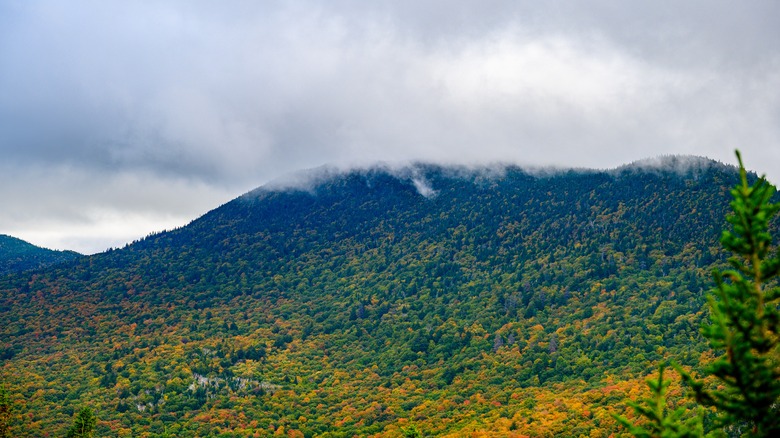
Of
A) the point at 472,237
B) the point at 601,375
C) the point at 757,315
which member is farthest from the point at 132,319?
the point at 757,315

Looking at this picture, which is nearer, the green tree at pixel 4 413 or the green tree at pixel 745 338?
the green tree at pixel 745 338

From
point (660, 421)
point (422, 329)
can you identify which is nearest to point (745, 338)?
point (660, 421)

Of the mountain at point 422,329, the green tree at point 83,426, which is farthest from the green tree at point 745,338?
the mountain at point 422,329

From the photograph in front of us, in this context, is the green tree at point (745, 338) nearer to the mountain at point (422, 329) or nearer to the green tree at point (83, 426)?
the green tree at point (83, 426)

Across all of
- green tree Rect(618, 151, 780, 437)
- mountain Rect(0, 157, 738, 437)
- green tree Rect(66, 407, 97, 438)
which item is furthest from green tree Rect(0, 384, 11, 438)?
green tree Rect(618, 151, 780, 437)

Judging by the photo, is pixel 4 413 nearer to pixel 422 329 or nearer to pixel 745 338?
pixel 745 338

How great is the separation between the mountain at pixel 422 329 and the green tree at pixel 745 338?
75.0m

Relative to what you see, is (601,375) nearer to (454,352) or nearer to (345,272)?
(454,352)

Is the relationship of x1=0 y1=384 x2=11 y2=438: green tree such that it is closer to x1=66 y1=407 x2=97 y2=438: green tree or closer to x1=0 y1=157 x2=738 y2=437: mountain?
x1=66 y1=407 x2=97 y2=438: green tree

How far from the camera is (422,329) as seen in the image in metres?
158

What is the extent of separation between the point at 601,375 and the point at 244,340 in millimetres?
88661

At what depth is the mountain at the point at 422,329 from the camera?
121375 millimetres

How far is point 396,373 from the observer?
14462cm

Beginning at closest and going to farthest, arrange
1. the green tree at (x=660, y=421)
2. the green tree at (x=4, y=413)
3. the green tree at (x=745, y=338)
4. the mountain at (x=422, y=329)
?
the green tree at (x=745, y=338) < the green tree at (x=660, y=421) < the green tree at (x=4, y=413) < the mountain at (x=422, y=329)
